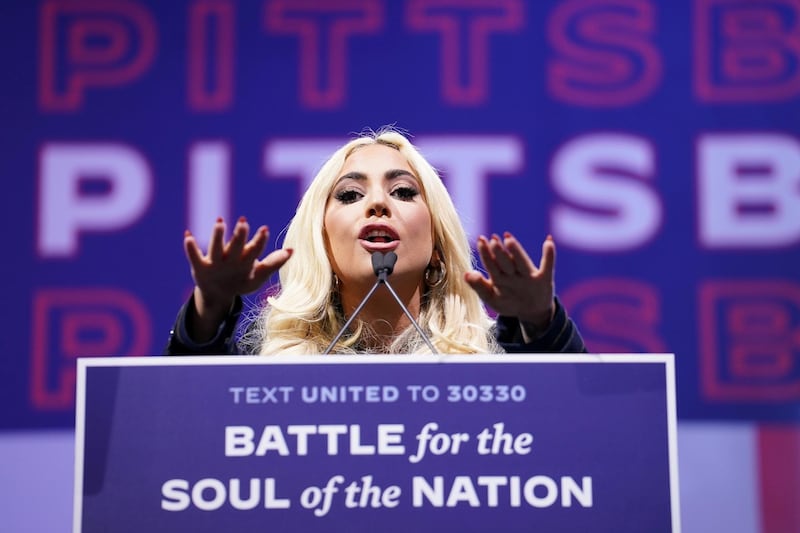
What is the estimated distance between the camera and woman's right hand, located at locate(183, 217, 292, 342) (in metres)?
1.47

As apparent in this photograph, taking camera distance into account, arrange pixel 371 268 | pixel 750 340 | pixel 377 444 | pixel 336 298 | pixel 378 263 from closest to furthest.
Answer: pixel 377 444
pixel 378 263
pixel 371 268
pixel 336 298
pixel 750 340

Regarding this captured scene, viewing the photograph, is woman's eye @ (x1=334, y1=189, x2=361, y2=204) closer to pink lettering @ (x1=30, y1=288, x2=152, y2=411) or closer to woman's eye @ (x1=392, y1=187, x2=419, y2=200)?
woman's eye @ (x1=392, y1=187, x2=419, y2=200)

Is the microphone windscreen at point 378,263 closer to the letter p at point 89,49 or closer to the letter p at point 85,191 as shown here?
the letter p at point 85,191

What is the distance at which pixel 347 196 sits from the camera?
227 cm

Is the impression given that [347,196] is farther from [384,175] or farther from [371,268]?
[371,268]

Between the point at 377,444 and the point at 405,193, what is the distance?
1.01m

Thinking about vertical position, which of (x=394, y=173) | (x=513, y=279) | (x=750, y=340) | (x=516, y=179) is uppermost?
(x=516, y=179)

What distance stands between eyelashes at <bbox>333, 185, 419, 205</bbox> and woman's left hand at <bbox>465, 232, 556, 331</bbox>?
0.71 meters

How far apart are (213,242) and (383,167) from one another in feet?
2.84

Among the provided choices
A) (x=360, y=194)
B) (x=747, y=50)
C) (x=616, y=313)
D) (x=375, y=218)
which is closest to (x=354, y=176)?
(x=360, y=194)

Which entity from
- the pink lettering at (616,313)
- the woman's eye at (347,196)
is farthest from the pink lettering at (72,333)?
the pink lettering at (616,313)

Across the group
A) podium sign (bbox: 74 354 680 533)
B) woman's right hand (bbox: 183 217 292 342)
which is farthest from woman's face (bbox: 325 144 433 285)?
podium sign (bbox: 74 354 680 533)

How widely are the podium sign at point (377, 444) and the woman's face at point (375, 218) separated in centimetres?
78

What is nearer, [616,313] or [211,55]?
[616,313]
